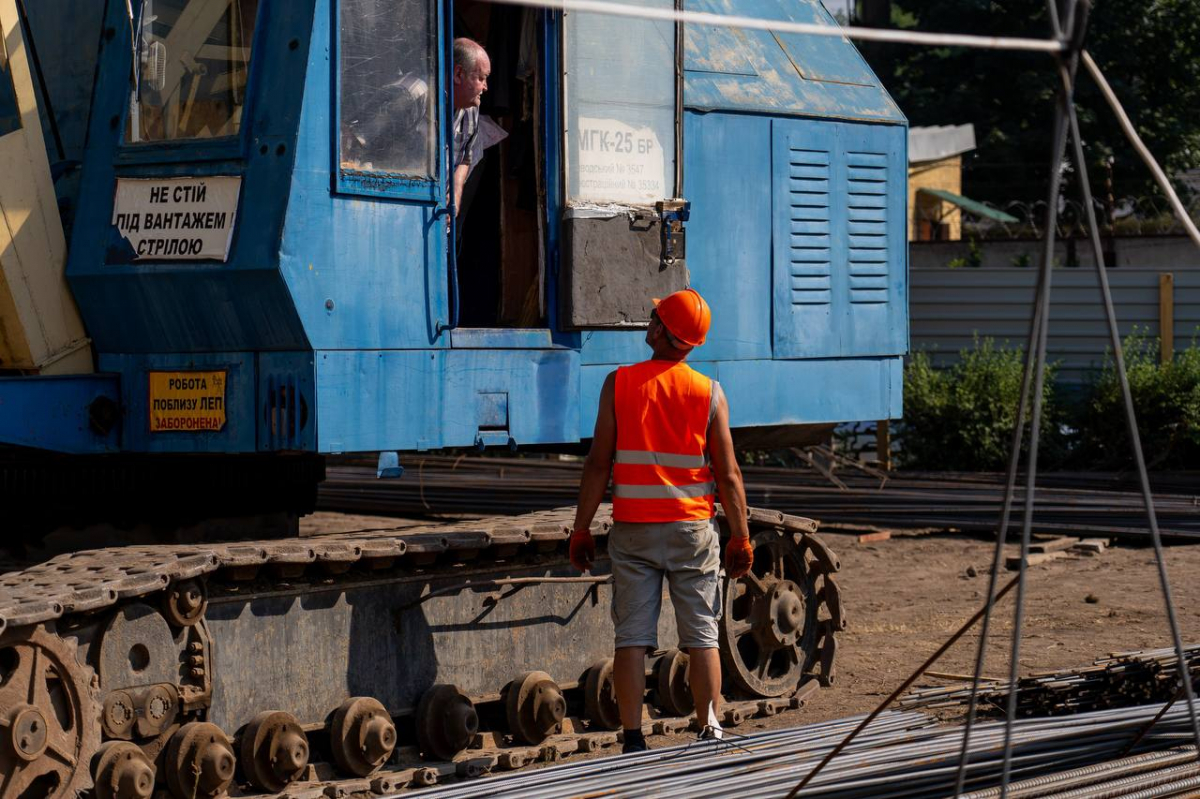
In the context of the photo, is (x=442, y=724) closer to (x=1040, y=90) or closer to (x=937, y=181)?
(x=937, y=181)

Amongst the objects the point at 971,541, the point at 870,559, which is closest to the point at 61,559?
the point at 870,559

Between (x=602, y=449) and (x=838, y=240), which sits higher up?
(x=838, y=240)

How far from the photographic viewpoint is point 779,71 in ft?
28.4

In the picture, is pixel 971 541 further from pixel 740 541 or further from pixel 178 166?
pixel 178 166

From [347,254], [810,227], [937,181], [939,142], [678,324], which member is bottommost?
[678,324]

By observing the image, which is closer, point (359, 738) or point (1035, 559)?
point (359, 738)

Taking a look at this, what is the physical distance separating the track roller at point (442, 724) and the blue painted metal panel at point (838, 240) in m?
2.38

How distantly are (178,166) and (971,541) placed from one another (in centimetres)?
961

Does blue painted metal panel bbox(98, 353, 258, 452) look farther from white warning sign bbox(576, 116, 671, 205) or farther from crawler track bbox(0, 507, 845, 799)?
white warning sign bbox(576, 116, 671, 205)

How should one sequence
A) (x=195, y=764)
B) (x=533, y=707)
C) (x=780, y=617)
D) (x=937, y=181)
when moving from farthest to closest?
(x=937, y=181) → (x=780, y=617) → (x=533, y=707) → (x=195, y=764)

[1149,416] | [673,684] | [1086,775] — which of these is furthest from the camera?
[1149,416]

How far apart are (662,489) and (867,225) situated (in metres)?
2.60

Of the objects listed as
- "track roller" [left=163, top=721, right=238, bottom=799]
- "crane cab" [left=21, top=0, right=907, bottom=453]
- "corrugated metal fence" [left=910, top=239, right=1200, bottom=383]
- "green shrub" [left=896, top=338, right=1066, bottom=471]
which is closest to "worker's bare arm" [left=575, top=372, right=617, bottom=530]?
"crane cab" [left=21, top=0, right=907, bottom=453]

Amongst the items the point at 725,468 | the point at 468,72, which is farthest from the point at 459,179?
the point at 725,468
